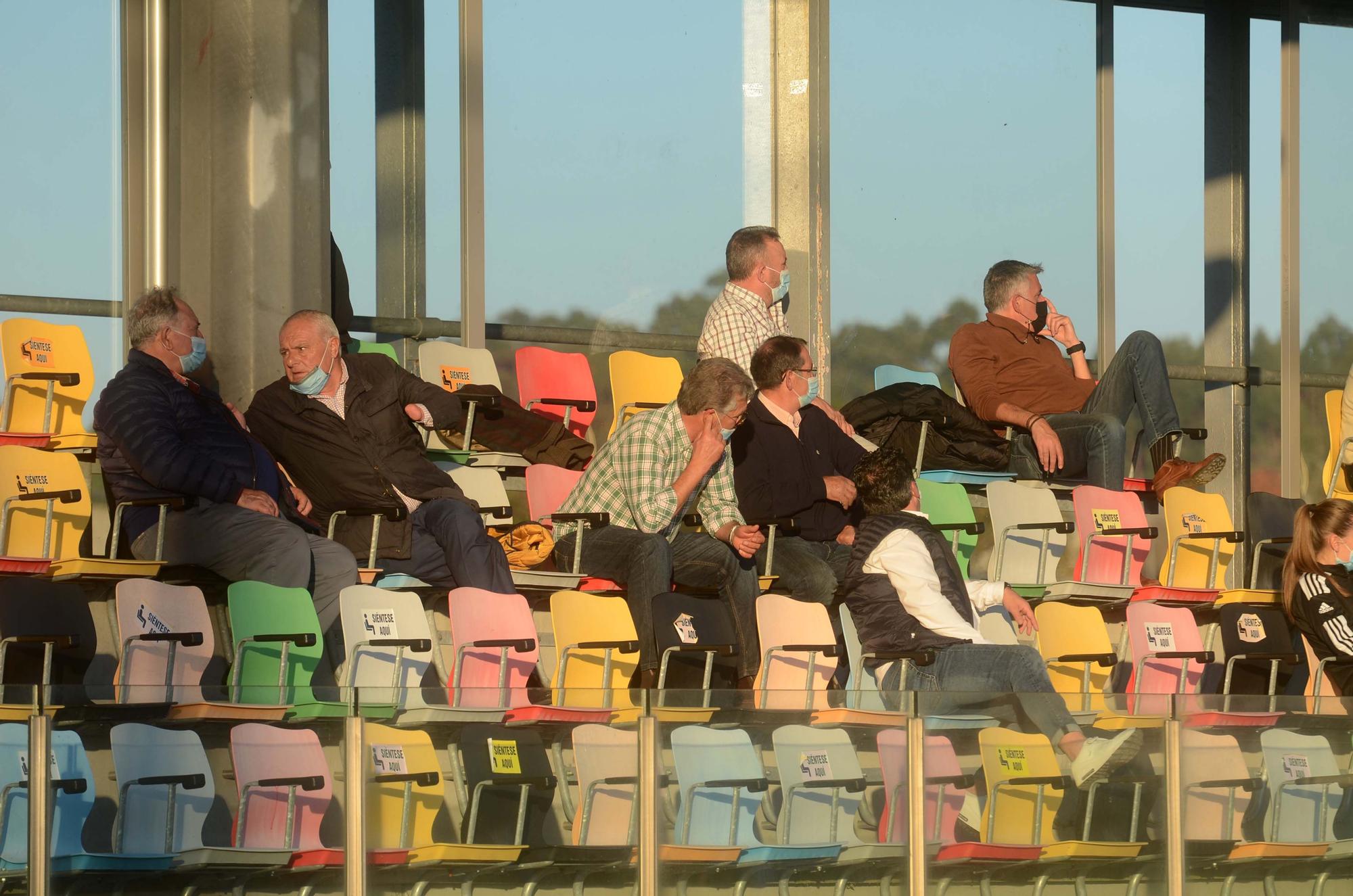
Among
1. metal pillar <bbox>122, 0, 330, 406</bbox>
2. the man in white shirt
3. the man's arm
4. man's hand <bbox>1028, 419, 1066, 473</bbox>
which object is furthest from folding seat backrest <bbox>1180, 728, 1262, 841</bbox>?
metal pillar <bbox>122, 0, 330, 406</bbox>

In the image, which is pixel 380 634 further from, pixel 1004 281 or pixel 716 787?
pixel 1004 281

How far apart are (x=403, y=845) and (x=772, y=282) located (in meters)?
3.93

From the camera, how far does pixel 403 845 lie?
12.8 ft

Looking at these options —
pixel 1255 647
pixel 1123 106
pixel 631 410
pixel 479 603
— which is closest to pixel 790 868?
pixel 479 603

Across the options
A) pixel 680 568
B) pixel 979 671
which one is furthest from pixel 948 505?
pixel 979 671

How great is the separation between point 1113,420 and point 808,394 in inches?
55.0

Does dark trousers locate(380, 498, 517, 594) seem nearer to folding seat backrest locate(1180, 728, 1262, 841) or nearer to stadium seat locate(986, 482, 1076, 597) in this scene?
stadium seat locate(986, 482, 1076, 597)

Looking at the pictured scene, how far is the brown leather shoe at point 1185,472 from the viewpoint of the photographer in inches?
291

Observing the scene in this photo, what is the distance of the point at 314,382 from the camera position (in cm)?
609

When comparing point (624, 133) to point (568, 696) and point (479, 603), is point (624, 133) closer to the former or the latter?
point (479, 603)

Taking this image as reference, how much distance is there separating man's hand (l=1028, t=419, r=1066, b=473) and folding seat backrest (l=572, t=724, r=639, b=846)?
3652mm

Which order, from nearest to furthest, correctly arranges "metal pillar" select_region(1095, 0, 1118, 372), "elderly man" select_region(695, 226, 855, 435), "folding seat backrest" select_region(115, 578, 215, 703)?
"folding seat backrest" select_region(115, 578, 215, 703) → "elderly man" select_region(695, 226, 855, 435) → "metal pillar" select_region(1095, 0, 1118, 372)

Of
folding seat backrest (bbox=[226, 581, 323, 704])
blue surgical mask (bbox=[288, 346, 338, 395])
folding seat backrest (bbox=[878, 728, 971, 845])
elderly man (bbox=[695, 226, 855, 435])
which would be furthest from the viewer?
elderly man (bbox=[695, 226, 855, 435])

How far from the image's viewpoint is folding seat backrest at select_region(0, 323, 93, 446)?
21.8ft
